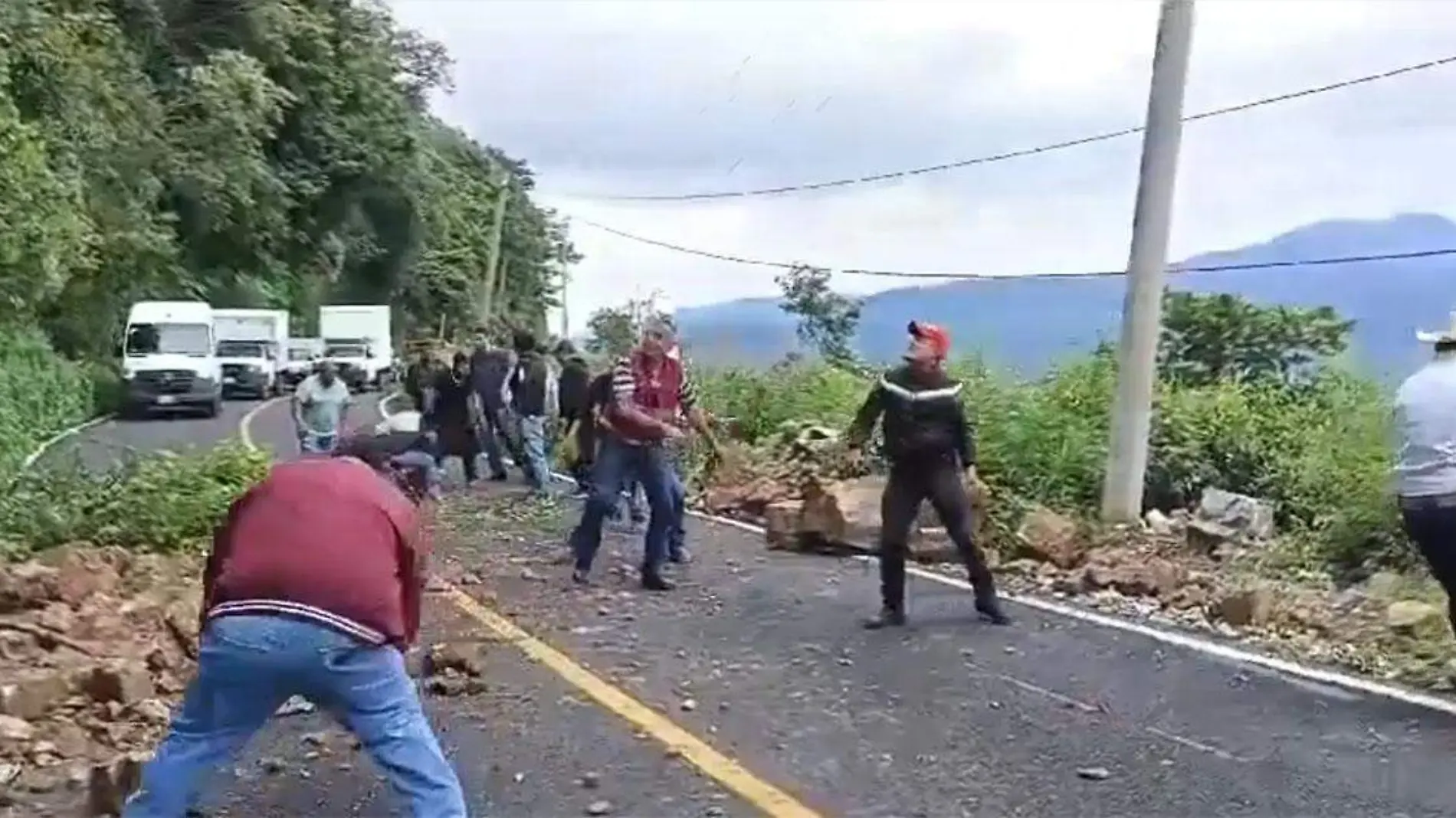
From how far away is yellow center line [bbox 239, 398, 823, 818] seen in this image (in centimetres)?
678

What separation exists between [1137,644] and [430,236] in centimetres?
4429

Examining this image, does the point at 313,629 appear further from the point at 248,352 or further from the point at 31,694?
the point at 248,352

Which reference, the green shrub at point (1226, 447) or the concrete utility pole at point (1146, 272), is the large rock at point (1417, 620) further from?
the concrete utility pole at point (1146, 272)

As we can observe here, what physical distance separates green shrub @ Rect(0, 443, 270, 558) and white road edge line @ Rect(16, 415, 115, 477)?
1616 mm

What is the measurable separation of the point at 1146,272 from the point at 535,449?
294 inches

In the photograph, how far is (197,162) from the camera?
37.4 metres

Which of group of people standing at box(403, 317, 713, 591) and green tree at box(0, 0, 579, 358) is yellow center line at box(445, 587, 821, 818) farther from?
green tree at box(0, 0, 579, 358)

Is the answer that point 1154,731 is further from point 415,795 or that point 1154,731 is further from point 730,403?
point 730,403

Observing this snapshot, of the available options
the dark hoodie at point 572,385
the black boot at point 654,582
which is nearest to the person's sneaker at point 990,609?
the black boot at point 654,582

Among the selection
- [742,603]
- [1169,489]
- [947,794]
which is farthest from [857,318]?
[947,794]

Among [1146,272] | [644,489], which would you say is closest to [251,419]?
[1146,272]

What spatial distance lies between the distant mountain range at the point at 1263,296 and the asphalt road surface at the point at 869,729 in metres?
3.94

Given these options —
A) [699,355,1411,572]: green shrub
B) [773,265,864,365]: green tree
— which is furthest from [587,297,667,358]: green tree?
[699,355,1411,572]: green shrub

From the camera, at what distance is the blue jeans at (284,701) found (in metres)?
5.11
